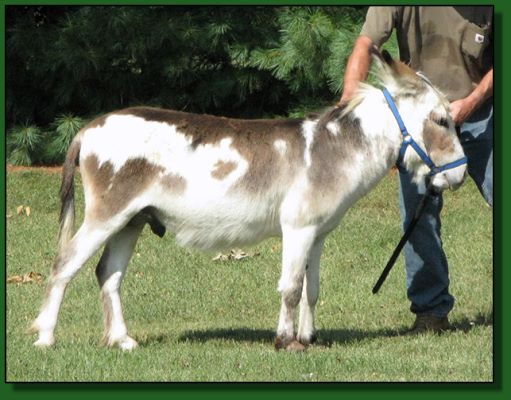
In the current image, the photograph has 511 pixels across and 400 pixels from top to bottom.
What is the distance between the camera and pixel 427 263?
30.4 ft

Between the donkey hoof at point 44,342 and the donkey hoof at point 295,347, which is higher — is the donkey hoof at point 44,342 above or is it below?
below

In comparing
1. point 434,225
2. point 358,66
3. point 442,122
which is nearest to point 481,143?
point 434,225

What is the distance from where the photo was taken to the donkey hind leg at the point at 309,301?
8516 mm

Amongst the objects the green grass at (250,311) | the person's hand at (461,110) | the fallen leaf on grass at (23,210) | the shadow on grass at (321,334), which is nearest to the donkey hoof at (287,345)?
the green grass at (250,311)

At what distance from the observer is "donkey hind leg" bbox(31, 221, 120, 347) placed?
26.4ft

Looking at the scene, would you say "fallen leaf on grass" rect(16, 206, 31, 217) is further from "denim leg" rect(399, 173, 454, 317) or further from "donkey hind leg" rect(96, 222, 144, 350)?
"denim leg" rect(399, 173, 454, 317)

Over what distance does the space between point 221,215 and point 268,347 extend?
41.5 inches

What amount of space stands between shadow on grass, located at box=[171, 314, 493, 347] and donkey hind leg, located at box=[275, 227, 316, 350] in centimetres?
50

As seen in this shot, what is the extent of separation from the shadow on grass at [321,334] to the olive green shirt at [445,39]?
74.4 inches

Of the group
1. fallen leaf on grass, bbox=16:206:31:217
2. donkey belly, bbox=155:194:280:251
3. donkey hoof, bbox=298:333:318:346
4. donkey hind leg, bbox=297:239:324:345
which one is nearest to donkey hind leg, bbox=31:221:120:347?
donkey belly, bbox=155:194:280:251

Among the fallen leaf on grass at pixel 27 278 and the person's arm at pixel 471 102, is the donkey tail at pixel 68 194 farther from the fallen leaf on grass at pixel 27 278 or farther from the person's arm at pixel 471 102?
the fallen leaf on grass at pixel 27 278

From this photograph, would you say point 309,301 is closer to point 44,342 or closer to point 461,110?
point 461,110

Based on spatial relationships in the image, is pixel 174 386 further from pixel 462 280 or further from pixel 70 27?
pixel 70 27

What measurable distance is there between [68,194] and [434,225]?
2.91 meters
